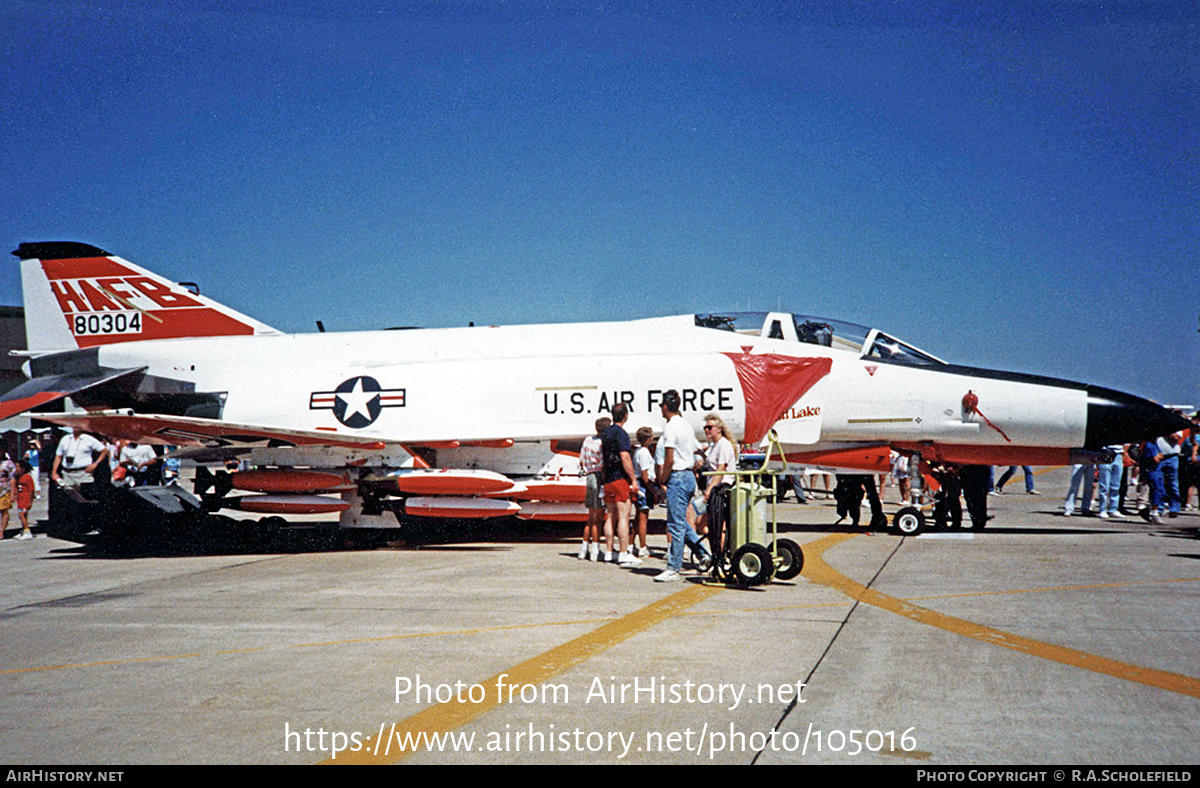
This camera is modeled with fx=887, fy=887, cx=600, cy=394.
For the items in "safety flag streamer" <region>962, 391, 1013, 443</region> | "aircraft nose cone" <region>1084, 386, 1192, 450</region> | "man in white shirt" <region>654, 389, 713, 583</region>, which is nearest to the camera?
"man in white shirt" <region>654, 389, 713, 583</region>

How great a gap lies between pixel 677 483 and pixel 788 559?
49.5 inches

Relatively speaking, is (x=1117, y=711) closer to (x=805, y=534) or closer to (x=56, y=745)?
(x=56, y=745)

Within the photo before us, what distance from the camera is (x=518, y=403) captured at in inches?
497

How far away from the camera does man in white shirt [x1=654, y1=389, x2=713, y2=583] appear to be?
8.55 m

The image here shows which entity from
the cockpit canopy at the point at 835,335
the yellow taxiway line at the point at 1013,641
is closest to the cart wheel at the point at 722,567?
the yellow taxiway line at the point at 1013,641

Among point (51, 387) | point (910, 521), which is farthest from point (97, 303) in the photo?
point (910, 521)

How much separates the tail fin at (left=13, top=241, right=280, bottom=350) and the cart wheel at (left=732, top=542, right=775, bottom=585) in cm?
1011

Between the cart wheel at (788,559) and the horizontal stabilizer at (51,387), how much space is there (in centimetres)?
950

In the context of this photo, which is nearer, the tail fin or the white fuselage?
the white fuselage

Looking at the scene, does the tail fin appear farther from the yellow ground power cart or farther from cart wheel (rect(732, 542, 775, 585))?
cart wheel (rect(732, 542, 775, 585))

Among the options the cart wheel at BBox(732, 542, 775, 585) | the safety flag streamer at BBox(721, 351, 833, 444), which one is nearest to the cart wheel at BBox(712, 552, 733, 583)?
the cart wheel at BBox(732, 542, 775, 585)

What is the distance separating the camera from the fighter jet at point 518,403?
464 inches

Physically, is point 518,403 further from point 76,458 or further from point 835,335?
point 76,458
